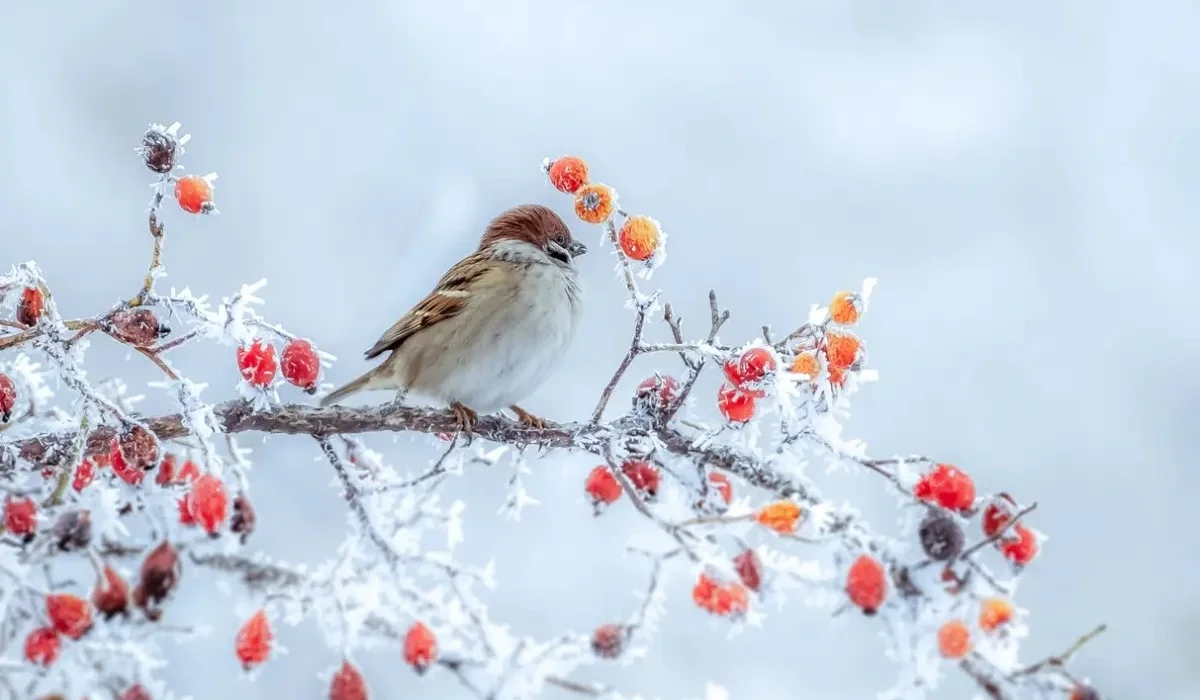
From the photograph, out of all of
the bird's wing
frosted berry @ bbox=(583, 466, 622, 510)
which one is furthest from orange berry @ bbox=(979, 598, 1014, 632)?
the bird's wing

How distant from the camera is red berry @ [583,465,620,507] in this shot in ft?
4.55

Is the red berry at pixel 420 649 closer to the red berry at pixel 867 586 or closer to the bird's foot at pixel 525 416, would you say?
the red berry at pixel 867 586

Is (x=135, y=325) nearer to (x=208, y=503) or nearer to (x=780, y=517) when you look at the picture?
(x=208, y=503)

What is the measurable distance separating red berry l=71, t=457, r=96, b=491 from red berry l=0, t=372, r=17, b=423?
0.32 ft

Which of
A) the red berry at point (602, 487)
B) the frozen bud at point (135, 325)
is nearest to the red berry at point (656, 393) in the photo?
the red berry at point (602, 487)

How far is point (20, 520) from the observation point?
111 centimetres

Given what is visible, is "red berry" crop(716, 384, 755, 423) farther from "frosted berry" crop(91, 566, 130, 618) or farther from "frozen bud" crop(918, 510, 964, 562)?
"frosted berry" crop(91, 566, 130, 618)

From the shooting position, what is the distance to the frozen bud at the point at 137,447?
1083mm

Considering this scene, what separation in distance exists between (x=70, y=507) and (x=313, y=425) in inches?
10.8

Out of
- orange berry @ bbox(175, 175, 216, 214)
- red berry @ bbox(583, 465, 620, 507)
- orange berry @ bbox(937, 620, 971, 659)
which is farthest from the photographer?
red berry @ bbox(583, 465, 620, 507)

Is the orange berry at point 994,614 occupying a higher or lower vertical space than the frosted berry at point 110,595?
higher

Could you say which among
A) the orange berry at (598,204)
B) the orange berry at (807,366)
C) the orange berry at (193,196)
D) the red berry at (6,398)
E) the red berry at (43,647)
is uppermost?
the orange berry at (598,204)

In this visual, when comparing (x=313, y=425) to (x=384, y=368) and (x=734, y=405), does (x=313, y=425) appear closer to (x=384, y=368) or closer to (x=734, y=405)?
(x=734, y=405)

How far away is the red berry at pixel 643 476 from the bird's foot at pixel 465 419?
1.04ft
